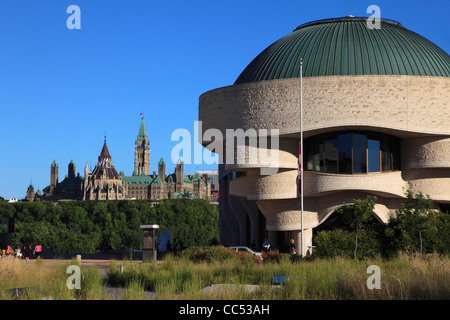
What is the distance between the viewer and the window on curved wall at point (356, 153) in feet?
108

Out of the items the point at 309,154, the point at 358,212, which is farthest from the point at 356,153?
the point at 358,212

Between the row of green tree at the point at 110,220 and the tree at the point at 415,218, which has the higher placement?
the tree at the point at 415,218

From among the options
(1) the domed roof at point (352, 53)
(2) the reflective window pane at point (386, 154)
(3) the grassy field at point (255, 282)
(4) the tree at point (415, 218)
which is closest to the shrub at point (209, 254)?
(3) the grassy field at point (255, 282)

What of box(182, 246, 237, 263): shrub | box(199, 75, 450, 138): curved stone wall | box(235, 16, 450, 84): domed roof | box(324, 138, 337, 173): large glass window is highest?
box(235, 16, 450, 84): domed roof

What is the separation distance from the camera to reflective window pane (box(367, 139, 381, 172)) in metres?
33.1

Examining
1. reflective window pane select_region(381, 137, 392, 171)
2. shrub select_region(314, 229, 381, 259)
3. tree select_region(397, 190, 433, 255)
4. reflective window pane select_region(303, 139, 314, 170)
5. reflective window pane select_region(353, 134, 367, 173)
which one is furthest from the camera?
reflective window pane select_region(303, 139, 314, 170)

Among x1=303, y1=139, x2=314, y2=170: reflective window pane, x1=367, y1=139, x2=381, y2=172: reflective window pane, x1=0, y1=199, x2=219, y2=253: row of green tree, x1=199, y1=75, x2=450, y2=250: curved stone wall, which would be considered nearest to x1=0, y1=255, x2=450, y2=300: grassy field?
x1=199, y1=75, x2=450, y2=250: curved stone wall

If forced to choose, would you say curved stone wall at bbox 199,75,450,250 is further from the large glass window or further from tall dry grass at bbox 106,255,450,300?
tall dry grass at bbox 106,255,450,300

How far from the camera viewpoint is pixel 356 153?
1299 inches

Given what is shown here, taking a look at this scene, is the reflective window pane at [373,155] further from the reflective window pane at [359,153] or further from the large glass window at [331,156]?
the large glass window at [331,156]

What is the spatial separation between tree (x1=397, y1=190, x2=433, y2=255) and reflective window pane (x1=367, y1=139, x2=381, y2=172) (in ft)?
12.5

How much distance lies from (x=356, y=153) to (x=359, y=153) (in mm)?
181

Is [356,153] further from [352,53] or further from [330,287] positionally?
[330,287]
